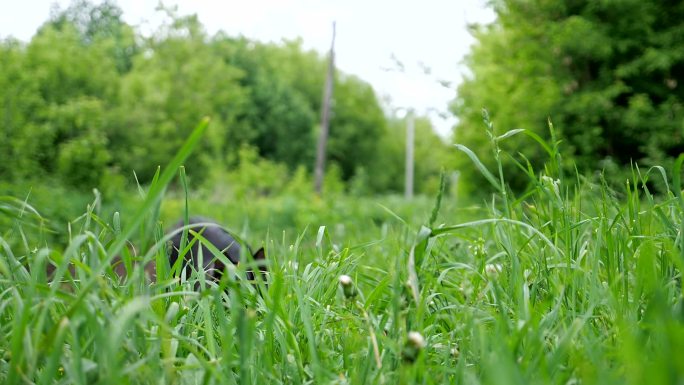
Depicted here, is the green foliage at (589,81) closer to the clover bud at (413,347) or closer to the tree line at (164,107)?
the tree line at (164,107)

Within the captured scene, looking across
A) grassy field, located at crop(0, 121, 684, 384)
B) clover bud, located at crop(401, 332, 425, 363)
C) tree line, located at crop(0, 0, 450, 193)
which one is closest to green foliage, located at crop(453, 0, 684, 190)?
tree line, located at crop(0, 0, 450, 193)

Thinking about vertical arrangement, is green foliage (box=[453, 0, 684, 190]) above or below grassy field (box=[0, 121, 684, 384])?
above

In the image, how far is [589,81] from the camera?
1232 centimetres

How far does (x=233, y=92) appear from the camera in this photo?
3238 centimetres

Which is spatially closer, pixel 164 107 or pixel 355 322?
pixel 355 322

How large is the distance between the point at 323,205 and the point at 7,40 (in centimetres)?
828

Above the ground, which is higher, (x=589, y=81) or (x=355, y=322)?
(x=589, y=81)

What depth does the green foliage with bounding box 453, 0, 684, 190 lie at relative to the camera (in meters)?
11.3

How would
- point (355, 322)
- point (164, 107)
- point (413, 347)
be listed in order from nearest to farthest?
point (413, 347), point (355, 322), point (164, 107)

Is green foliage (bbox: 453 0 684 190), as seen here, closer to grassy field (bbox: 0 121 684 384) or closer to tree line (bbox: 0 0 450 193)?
tree line (bbox: 0 0 450 193)

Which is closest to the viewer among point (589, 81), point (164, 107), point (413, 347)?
point (413, 347)

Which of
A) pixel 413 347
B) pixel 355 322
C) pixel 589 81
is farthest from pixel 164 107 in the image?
pixel 413 347

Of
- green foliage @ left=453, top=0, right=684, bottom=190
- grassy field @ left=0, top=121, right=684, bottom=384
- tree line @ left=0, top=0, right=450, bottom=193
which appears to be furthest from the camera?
tree line @ left=0, top=0, right=450, bottom=193

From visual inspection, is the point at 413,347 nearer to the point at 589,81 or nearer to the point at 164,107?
the point at 589,81
